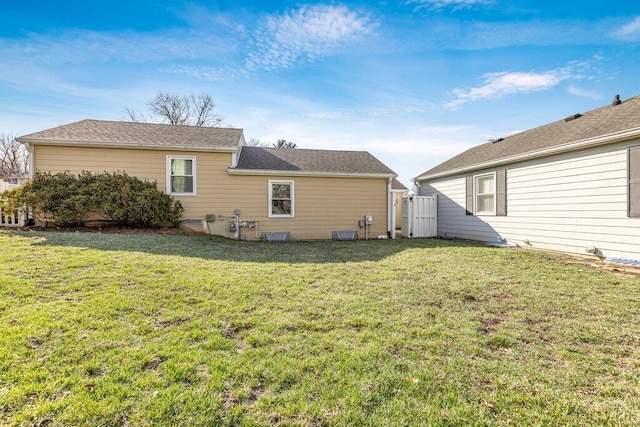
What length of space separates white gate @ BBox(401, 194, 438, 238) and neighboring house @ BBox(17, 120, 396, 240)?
87 cm

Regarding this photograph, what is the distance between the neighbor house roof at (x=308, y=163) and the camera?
11.0 meters

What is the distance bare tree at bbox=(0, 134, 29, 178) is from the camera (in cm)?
2732

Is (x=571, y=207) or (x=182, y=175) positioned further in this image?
(x=182, y=175)

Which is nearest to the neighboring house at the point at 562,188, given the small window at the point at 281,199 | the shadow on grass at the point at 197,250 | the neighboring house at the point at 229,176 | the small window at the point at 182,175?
the neighboring house at the point at 229,176

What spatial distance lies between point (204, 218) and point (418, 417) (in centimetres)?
994

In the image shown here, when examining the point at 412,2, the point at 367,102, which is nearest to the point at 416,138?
the point at 367,102

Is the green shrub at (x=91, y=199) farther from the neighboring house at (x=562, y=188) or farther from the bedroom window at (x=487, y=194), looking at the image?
the neighboring house at (x=562, y=188)

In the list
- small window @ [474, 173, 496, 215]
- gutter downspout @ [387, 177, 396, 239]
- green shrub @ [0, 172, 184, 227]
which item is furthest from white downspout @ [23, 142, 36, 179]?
small window @ [474, 173, 496, 215]

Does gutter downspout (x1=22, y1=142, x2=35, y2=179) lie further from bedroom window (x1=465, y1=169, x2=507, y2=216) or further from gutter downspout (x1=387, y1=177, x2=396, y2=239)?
bedroom window (x1=465, y1=169, x2=507, y2=216)

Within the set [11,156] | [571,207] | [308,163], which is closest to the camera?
[571,207]

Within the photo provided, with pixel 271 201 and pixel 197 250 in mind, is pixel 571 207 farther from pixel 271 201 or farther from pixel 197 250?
pixel 197 250

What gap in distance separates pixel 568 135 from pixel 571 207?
2.05m

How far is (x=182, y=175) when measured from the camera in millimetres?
10547

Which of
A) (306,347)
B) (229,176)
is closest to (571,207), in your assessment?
(306,347)
